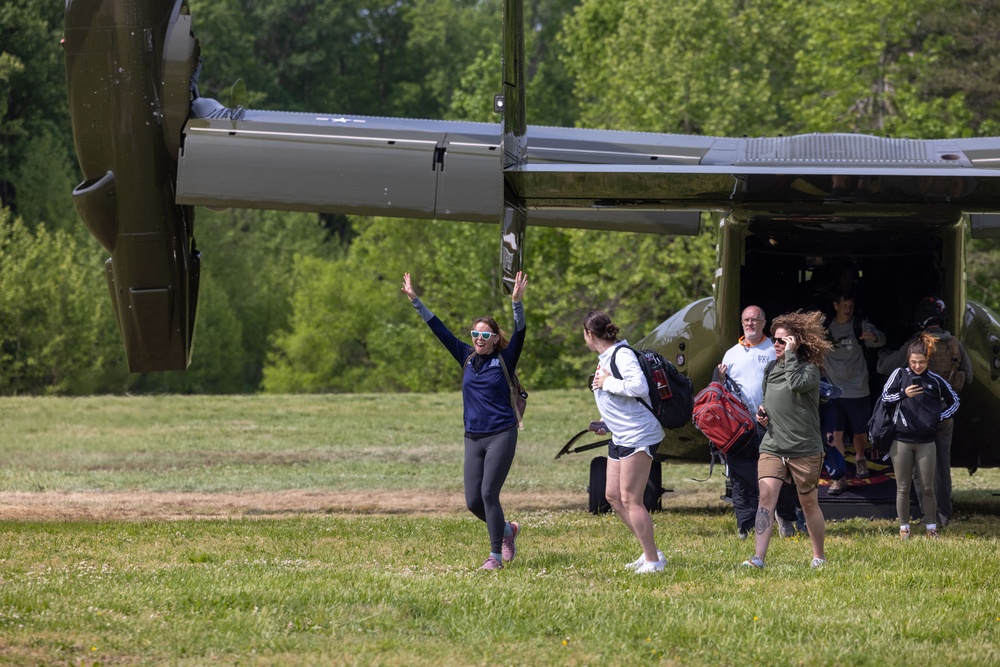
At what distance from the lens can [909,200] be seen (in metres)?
9.96

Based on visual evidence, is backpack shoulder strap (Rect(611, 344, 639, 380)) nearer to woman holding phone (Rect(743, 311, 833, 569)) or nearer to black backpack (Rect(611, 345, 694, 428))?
black backpack (Rect(611, 345, 694, 428))

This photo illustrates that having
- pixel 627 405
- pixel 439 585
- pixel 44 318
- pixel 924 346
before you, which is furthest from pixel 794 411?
pixel 44 318

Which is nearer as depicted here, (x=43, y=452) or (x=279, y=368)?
(x=43, y=452)

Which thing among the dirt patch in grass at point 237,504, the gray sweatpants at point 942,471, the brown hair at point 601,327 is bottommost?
the dirt patch in grass at point 237,504

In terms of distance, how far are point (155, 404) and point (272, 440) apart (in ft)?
24.8

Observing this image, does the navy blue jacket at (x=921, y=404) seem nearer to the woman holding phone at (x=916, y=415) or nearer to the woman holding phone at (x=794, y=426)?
the woman holding phone at (x=916, y=415)

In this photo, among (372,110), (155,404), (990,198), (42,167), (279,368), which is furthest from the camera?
(372,110)

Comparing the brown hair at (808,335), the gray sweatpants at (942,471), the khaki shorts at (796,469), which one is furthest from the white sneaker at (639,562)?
the gray sweatpants at (942,471)

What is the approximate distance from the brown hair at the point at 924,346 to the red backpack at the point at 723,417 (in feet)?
5.35

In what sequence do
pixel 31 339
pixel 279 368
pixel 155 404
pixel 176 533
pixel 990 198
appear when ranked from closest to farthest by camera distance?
pixel 990 198, pixel 176 533, pixel 155 404, pixel 31 339, pixel 279 368

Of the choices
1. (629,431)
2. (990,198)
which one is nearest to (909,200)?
(990,198)

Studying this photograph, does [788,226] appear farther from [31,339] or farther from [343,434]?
[31,339]

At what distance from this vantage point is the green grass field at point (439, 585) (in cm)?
683

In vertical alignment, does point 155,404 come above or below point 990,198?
below
